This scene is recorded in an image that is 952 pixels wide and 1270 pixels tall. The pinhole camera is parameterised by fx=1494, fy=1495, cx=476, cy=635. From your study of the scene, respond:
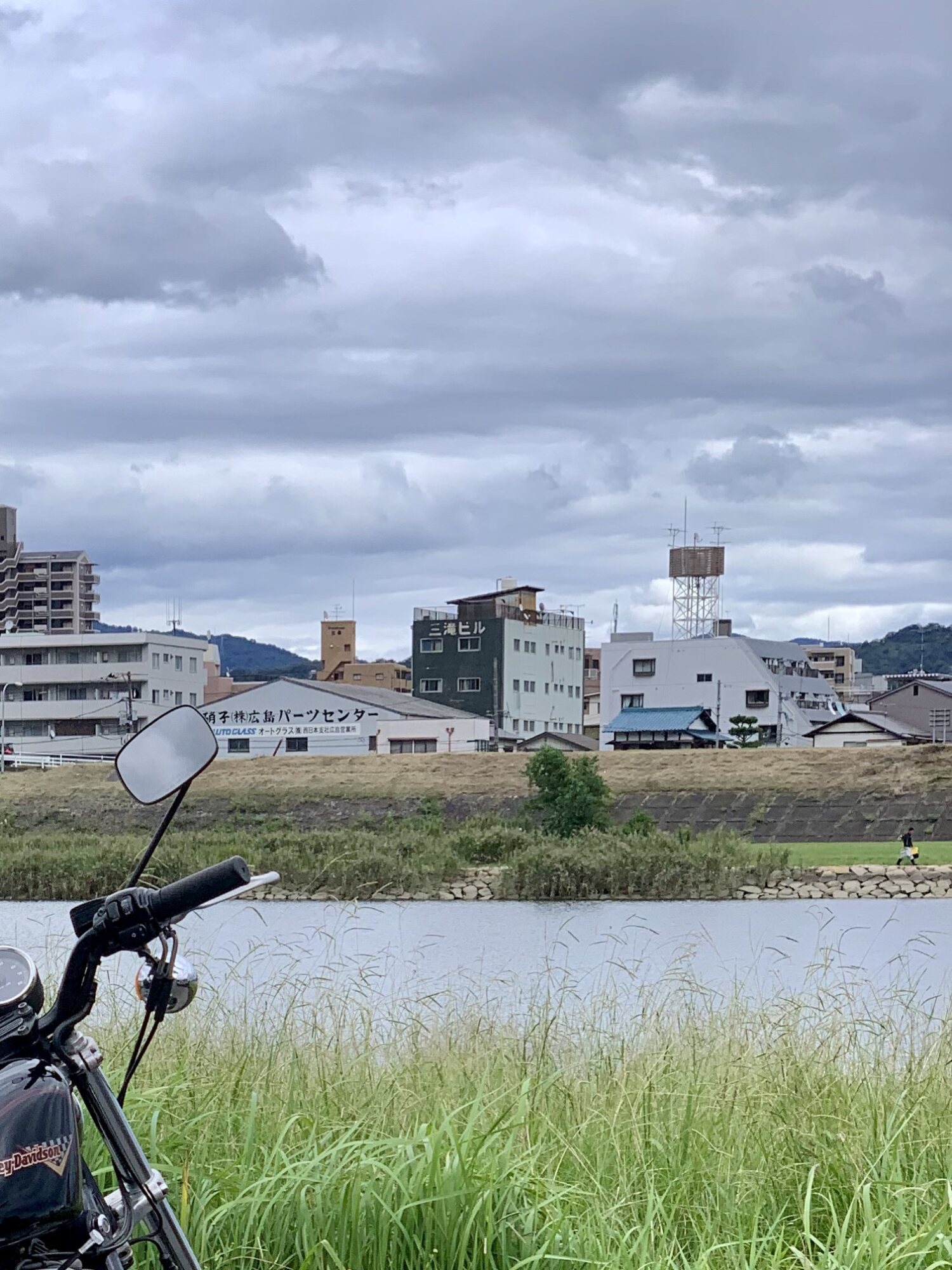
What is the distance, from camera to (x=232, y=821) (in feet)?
153

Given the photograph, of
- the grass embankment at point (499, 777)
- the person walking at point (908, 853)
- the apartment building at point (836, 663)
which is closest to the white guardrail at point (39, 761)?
the grass embankment at point (499, 777)

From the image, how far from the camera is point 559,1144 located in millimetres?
5383

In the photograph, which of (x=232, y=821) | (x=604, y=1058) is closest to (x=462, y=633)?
(x=232, y=821)

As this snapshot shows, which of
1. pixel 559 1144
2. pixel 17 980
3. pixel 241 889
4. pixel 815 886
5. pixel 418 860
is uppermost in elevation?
pixel 241 889

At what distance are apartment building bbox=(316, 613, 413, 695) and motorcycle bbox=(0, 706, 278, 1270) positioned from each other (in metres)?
114

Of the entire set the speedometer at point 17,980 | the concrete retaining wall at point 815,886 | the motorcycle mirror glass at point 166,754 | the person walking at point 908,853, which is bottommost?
the concrete retaining wall at point 815,886

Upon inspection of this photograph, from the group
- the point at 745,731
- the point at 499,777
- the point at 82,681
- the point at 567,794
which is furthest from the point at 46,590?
the point at 567,794

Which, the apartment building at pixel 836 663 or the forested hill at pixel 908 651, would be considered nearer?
the apartment building at pixel 836 663

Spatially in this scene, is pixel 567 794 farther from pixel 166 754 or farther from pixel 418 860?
pixel 166 754

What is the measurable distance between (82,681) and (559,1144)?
3384 inches

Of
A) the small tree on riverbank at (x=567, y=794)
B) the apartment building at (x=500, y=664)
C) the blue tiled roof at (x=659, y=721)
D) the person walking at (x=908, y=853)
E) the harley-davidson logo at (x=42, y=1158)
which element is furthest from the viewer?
the apartment building at (x=500, y=664)

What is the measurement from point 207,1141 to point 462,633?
88435mm

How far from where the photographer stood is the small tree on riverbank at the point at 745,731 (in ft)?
236

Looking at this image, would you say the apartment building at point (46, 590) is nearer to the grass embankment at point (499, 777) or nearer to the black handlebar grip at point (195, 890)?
the grass embankment at point (499, 777)
